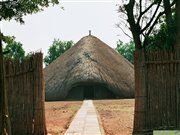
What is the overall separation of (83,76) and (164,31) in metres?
26.7

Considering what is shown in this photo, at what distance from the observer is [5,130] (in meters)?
9.19

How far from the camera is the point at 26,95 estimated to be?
10.9 m

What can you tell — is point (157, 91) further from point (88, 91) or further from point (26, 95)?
point (88, 91)

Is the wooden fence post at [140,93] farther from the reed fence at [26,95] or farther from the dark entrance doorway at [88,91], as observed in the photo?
the dark entrance doorway at [88,91]

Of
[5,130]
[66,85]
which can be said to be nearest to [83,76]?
[66,85]

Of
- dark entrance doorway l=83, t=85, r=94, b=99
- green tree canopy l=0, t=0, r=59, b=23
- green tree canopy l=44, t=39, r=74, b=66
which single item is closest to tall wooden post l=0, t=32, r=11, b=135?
green tree canopy l=0, t=0, r=59, b=23

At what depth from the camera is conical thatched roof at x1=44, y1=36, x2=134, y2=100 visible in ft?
131

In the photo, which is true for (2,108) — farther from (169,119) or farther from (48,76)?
(48,76)

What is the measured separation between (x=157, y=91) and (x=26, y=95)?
341 cm

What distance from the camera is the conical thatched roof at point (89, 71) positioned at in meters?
39.8

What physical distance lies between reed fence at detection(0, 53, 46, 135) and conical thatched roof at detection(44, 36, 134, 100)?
28.6 metres

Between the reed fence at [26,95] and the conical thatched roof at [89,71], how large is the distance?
1125 inches

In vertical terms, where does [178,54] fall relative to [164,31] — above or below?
below

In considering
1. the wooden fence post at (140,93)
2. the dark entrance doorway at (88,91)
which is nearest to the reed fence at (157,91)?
the wooden fence post at (140,93)
